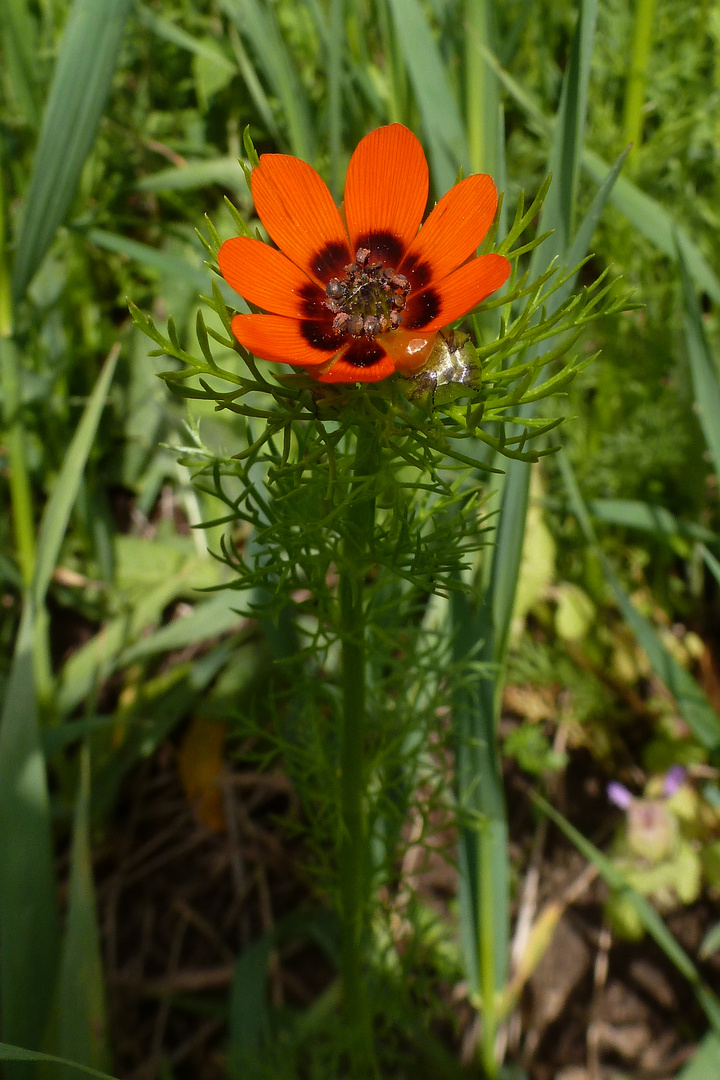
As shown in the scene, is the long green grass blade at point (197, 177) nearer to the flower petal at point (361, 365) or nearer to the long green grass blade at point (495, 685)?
the long green grass blade at point (495, 685)

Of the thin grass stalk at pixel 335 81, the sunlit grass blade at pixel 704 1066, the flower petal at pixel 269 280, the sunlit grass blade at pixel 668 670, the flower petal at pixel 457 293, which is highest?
the thin grass stalk at pixel 335 81

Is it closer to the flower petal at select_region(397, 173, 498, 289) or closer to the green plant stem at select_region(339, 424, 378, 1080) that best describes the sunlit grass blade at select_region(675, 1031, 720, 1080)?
the green plant stem at select_region(339, 424, 378, 1080)

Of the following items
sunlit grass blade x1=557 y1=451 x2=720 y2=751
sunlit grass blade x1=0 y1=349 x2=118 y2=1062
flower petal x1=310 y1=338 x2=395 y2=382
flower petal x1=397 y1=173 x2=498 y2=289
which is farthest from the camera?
sunlit grass blade x1=557 y1=451 x2=720 y2=751

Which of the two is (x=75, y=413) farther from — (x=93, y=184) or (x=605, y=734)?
(x=605, y=734)

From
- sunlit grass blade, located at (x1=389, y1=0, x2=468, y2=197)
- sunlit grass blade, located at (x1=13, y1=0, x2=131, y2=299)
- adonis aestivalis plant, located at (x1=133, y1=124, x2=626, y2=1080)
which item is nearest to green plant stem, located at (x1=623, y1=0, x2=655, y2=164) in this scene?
sunlit grass blade, located at (x1=389, y1=0, x2=468, y2=197)

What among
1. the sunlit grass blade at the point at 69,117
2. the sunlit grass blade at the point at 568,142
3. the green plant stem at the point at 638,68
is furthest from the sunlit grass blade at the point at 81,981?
the green plant stem at the point at 638,68

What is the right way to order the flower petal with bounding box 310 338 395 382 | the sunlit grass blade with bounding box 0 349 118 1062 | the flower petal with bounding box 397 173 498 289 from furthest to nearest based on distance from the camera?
the sunlit grass blade with bounding box 0 349 118 1062
the flower petal with bounding box 397 173 498 289
the flower petal with bounding box 310 338 395 382
